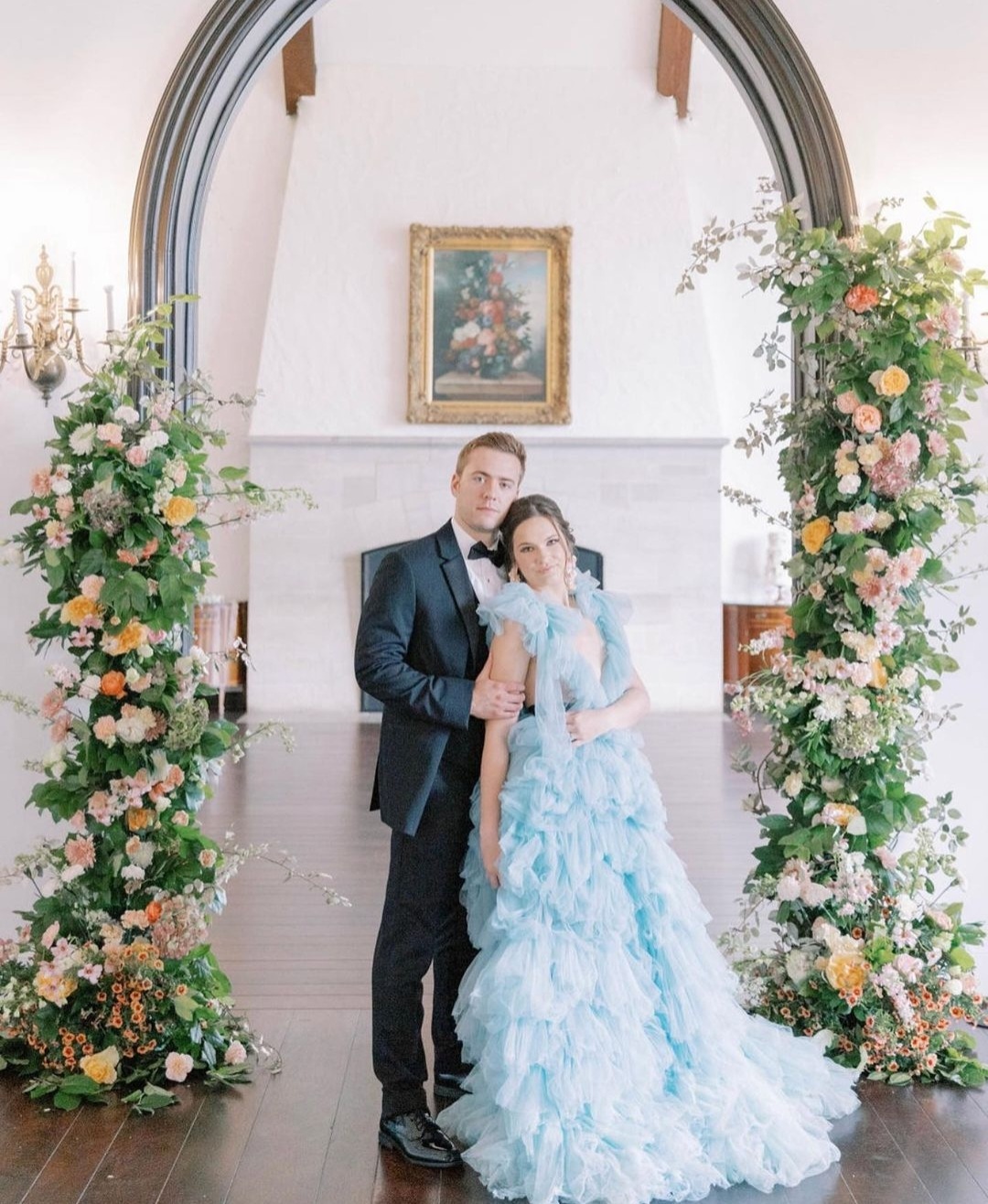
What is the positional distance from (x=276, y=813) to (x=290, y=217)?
5.49 metres

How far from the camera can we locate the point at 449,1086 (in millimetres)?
3256

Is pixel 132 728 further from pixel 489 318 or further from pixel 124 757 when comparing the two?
pixel 489 318

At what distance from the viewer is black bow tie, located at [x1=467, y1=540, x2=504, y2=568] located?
3.08 m

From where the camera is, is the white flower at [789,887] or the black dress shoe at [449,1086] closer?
the black dress shoe at [449,1086]

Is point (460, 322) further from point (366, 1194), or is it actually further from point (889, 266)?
point (366, 1194)

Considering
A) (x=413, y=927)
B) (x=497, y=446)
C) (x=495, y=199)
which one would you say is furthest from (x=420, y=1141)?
(x=495, y=199)

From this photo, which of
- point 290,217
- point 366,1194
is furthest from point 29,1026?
point 290,217

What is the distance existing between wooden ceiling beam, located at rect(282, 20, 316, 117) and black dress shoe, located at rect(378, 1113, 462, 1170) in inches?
345

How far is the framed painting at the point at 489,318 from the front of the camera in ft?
34.1

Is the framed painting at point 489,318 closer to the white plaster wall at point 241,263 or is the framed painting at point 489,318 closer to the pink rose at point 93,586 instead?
the white plaster wall at point 241,263

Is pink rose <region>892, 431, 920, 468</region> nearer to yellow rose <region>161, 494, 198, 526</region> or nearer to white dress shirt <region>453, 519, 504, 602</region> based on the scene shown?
white dress shirt <region>453, 519, 504, 602</region>

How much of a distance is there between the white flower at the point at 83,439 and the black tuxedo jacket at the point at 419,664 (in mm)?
875

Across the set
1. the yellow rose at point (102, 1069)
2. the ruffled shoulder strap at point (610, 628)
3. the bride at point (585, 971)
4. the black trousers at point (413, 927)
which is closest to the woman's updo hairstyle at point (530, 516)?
the bride at point (585, 971)

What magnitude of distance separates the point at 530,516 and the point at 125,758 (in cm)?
128
